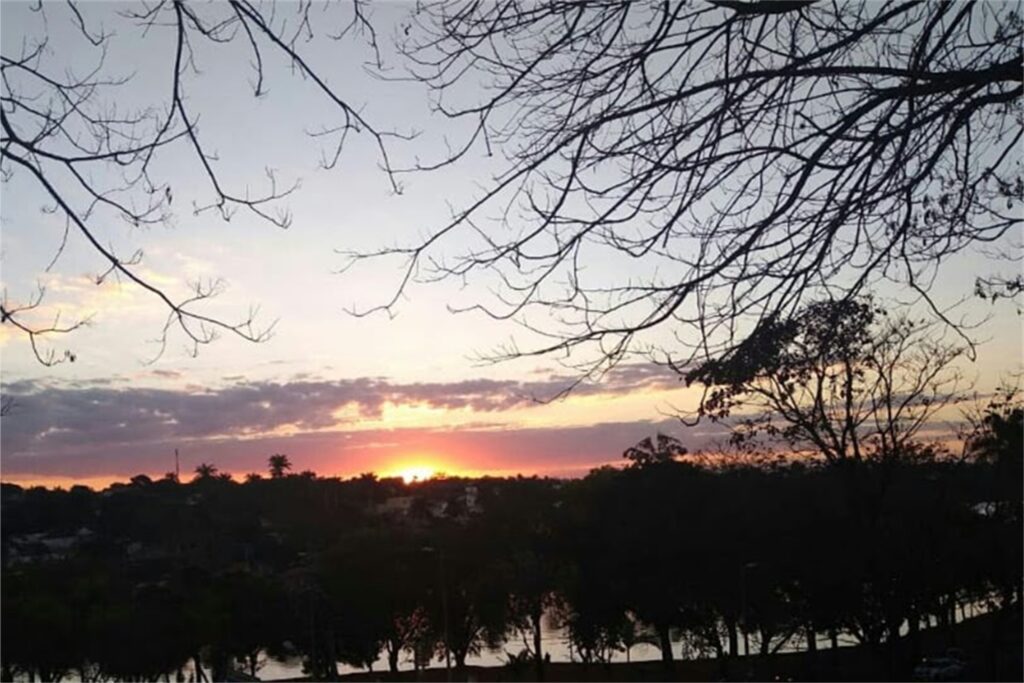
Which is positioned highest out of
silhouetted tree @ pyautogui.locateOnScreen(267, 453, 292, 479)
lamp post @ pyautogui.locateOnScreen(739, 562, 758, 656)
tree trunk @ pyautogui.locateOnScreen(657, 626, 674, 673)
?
silhouetted tree @ pyautogui.locateOnScreen(267, 453, 292, 479)

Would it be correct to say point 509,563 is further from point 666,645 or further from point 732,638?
point 732,638

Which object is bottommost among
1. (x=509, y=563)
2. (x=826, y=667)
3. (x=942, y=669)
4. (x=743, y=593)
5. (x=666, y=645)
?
(x=666, y=645)

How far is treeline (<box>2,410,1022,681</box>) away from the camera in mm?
9594

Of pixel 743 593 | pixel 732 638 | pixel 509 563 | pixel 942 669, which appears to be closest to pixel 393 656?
pixel 509 563

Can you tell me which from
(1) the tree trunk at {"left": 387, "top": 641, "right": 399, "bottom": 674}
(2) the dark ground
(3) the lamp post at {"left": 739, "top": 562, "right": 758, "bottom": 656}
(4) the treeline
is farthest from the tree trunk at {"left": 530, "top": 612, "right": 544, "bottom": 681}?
(3) the lamp post at {"left": 739, "top": 562, "right": 758, "bottom": 656}

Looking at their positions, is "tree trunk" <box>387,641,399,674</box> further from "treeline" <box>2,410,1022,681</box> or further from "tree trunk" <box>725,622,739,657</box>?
"tree trunk" <box>725,622,739,657</box>

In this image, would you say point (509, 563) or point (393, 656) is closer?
point (393, 656)

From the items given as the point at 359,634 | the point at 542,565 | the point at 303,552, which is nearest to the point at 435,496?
the point at 303,552

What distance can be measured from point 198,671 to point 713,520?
7472 mm

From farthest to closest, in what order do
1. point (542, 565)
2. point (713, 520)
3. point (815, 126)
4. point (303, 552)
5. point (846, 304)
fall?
point (542, 565) < point (713, 520) < point (303, 552) < point (846, 304) < point (815, 126)

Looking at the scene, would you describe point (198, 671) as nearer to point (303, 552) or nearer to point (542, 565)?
point (303, 552)

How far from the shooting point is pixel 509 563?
19.4 meters

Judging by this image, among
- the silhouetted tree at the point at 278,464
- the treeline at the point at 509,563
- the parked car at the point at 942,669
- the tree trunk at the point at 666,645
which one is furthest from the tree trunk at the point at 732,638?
the silhouetted tree at the point at 278,464

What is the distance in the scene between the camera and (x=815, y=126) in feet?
10.3
